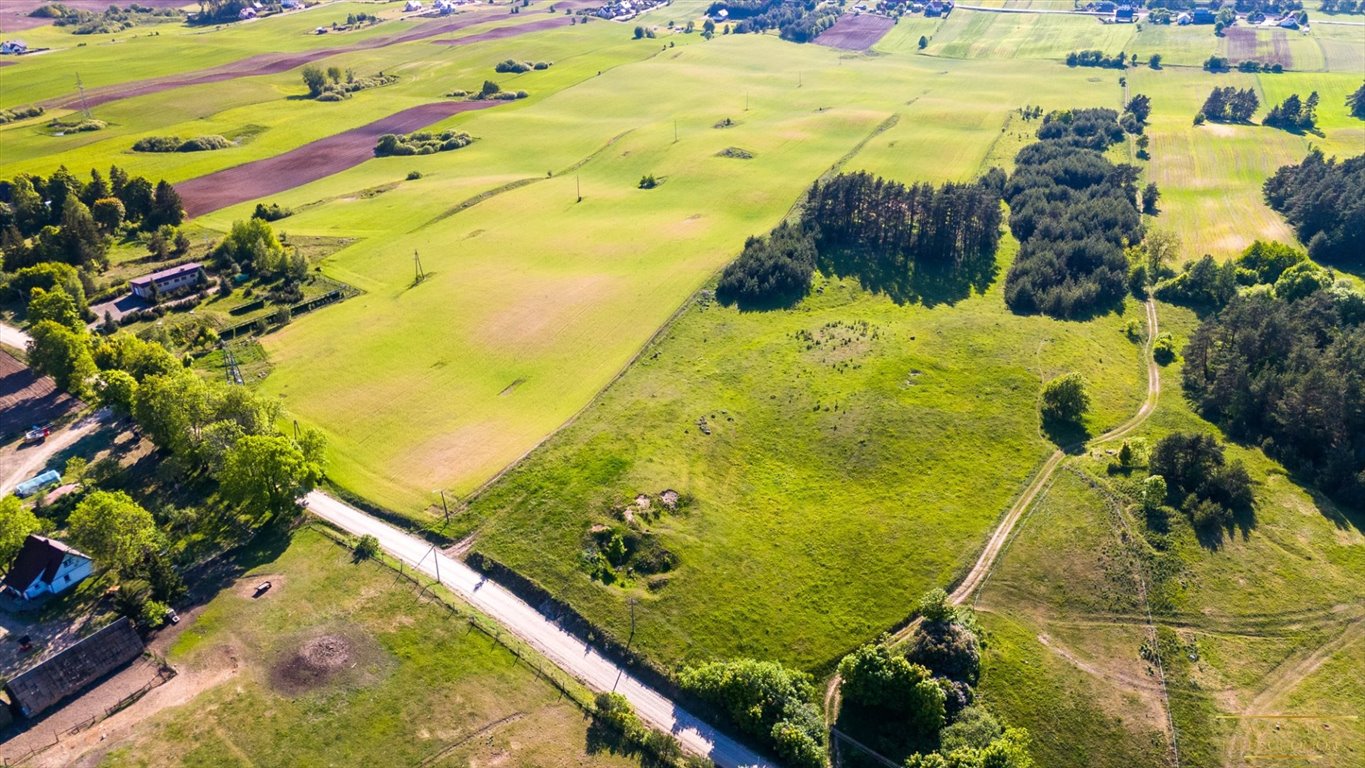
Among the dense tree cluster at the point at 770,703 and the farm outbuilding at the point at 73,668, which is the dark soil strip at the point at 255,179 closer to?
the farm outbuilding at the point at 73,668

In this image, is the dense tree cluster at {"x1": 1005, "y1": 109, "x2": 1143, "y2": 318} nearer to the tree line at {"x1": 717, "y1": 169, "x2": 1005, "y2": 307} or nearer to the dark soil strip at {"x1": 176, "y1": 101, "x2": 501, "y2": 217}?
the tree line at {"x1": 717, "y1": 169, "x2": 1005, "y2": 307}

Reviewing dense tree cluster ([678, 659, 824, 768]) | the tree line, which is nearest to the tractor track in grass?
dense tree cluster ([678, 659, 824, 768])

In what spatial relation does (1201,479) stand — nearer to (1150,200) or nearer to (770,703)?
(770,703)

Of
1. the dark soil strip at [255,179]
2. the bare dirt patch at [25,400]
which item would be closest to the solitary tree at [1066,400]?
the bare dirt patch at [25,400]

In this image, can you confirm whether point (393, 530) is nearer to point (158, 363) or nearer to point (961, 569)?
point (158, 363)

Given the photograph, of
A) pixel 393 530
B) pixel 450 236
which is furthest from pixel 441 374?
pixel 450 236

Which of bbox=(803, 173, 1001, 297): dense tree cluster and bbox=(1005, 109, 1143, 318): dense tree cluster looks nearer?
bbox=(1005, 109, 1143, 318): dense tree cluster

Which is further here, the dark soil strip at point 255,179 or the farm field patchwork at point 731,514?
the dark soil strip at point 255,179
